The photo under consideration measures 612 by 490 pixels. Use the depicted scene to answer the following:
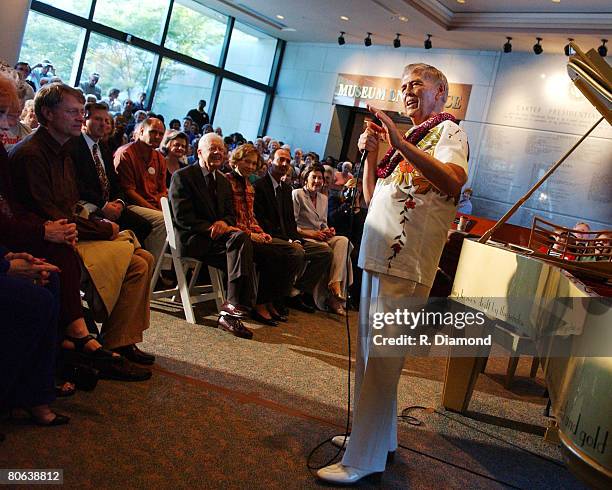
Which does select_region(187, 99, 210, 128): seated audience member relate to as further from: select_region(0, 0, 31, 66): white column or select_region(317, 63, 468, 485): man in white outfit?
select_region(317, 63, 468, 485): man in white outfit

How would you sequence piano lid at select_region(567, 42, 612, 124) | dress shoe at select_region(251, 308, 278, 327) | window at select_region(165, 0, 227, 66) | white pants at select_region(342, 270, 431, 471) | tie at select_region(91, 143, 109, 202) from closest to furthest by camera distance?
Answer: piano lid at select_region(567, 42, 612, 124), white pants at select_region(342, 270, 431, 471), tie at select_region(91, 143, 109, 202), dress shoe at select_region(251, 308, 278, 327), window at select_region(165, 0, 227, 66)

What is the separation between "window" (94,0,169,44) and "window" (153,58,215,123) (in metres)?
0.66

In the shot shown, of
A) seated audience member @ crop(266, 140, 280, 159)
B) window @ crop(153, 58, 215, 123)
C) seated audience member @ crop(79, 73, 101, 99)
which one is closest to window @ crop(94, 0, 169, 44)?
window @ crop(153, 58, 215, 123)

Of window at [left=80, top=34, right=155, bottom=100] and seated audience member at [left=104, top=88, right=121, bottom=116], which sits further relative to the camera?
window at [left=80, top=34, right=155, bottom=100]

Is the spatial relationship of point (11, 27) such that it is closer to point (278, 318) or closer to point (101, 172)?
point (101, 172)

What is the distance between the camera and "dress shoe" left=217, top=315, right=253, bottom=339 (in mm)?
4199

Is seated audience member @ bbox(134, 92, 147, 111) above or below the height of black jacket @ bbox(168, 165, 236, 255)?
above

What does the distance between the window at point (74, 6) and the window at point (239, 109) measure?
3581mm

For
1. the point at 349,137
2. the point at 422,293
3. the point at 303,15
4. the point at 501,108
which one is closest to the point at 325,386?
the point at 422,293

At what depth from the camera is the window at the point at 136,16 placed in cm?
1138

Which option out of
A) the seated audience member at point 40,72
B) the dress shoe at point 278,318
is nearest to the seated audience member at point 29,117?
the dress shoe at point 278,318

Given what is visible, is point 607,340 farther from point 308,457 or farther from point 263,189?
point 263,189

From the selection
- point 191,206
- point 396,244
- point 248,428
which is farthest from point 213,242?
point 396,244

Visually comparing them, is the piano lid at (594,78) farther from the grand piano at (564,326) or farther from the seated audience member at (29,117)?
the seated audience member at (29,117)
